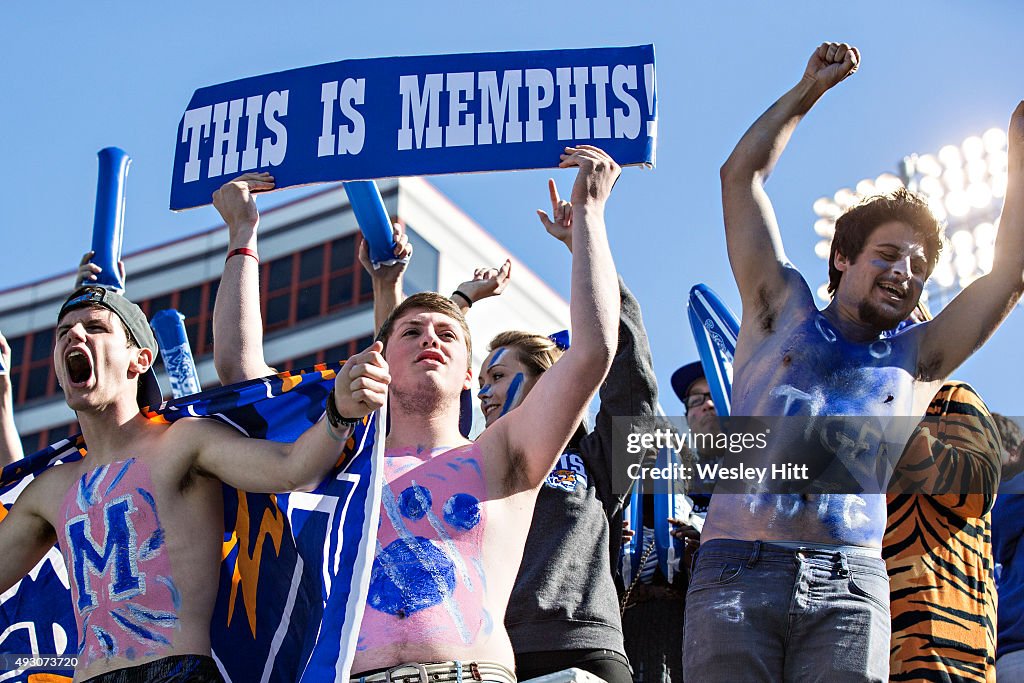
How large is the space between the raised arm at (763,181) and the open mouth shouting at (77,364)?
192 centimetres

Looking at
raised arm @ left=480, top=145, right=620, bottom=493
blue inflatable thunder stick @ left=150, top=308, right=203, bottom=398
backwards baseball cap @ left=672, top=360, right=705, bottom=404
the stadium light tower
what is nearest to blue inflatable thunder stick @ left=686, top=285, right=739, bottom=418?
backwards baseball cap @ left=672, top=360, right=705, bottom=404

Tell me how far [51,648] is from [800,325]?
250cm

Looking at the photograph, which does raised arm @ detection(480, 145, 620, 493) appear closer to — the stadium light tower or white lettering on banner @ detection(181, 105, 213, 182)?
white lettering on banner @ detection(181, 105, 213, 182)

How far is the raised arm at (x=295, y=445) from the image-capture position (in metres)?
3.15

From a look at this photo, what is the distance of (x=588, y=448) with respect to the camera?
4.52 metres

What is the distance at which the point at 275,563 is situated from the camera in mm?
3602

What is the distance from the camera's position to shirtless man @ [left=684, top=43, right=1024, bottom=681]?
3.31 m

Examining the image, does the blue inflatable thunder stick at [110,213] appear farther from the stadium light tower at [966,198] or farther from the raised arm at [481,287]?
the stadium light tower at [966,198]

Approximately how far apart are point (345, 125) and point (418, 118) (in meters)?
0.26

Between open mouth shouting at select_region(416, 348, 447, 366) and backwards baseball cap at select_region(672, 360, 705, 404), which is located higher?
backwards baseball cap at select_region(672, 360, 705, 404)

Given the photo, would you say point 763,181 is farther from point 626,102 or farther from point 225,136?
point 225,136

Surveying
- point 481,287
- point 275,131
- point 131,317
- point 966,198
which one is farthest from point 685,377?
point 966,198

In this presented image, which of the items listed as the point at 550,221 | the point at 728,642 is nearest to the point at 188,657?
the point at 728,642

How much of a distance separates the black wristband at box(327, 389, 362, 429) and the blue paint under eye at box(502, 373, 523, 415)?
135 centimetres
